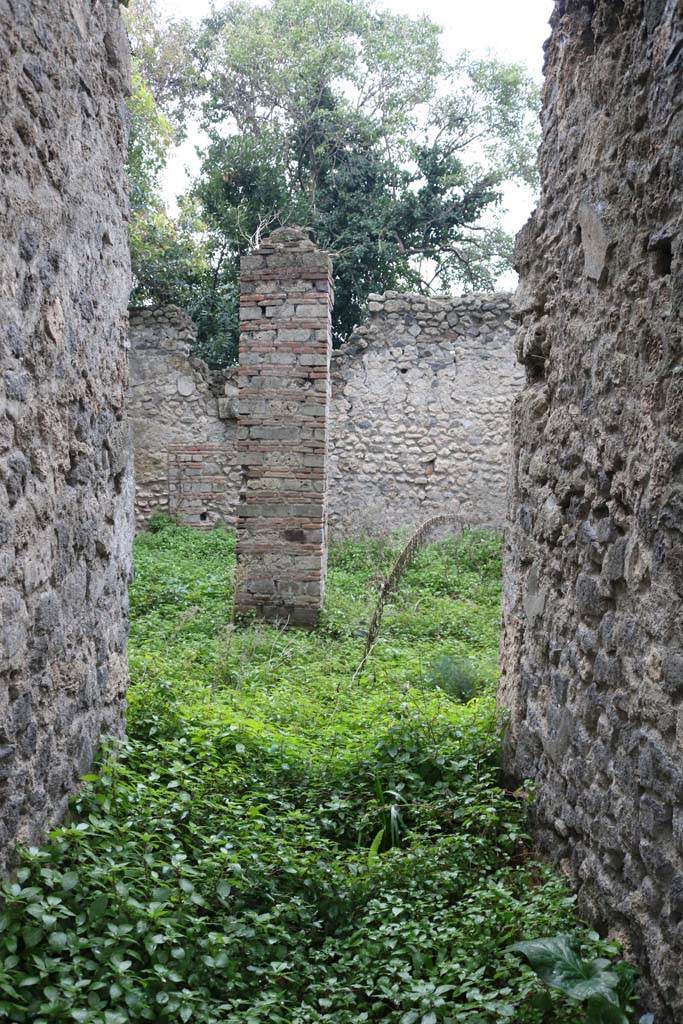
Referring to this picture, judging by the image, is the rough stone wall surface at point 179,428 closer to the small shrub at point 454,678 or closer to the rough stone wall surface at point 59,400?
the small shrub at point 454,678

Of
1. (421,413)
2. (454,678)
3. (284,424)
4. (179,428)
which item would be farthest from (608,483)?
(179,428)

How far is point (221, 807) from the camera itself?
3740 millimetres

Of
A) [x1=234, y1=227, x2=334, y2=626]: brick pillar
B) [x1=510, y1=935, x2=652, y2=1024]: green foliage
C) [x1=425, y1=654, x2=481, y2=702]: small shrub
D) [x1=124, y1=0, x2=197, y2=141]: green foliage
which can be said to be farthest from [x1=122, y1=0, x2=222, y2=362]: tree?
[x1=510, y1=935, x2=652, y2=1024]: green foliage

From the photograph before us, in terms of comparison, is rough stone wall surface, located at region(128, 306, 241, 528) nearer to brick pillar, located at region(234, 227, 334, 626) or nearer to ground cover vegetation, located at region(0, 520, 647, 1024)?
brick pillar, located at region(234, 227, 334, 626)

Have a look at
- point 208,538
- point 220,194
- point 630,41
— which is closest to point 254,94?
point 220,194

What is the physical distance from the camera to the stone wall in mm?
12688

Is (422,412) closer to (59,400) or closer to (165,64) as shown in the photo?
(59,400)

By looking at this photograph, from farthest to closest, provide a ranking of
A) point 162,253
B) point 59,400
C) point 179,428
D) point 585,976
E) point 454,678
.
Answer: point 162,253 → point 179,428 → point 454,678 → point 59,400 → point 585,976

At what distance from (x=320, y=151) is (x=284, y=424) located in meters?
14.4

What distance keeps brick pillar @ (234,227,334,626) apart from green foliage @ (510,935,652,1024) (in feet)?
19.5

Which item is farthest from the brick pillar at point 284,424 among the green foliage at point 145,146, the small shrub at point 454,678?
the green foliage at point 145,146

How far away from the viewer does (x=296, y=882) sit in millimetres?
3373

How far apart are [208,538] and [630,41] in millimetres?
9952

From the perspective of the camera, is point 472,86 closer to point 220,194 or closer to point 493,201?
point 493,201
